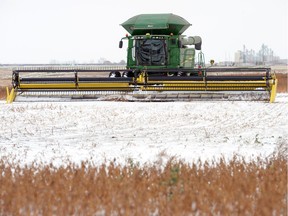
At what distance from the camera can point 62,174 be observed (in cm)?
519

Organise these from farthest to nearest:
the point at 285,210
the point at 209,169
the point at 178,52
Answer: the point at 178,52
the point at 209,169
the point at 285,210

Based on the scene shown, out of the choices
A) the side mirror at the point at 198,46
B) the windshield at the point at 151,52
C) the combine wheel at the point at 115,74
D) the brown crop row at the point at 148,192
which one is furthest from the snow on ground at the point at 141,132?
the side mirror at the point at 198,46

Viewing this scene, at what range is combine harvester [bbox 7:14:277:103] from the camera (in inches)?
659

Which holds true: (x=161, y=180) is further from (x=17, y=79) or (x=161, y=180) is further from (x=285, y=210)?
(x=17, y=79)

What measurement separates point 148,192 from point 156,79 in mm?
12874

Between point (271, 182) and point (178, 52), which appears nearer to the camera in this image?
point (271, 182)

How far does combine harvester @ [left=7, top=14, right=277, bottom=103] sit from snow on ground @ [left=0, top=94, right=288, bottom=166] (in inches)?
43.7

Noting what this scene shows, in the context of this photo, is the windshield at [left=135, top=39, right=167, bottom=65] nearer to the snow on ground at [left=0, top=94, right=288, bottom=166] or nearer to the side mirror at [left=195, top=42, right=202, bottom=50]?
the side mirror at [left=195, top=42, right=202, bottom=50]

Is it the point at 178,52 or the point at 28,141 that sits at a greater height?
the point at 178,52

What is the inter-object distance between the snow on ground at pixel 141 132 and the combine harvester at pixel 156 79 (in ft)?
3.64

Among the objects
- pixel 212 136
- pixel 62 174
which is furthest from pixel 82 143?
pixel 62 174

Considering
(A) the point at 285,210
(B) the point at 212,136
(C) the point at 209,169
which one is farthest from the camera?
(B) the point at 212,136

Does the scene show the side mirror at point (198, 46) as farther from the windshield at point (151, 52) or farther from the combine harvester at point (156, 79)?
the windshield at point (151, 52)

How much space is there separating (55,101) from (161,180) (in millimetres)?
12841
